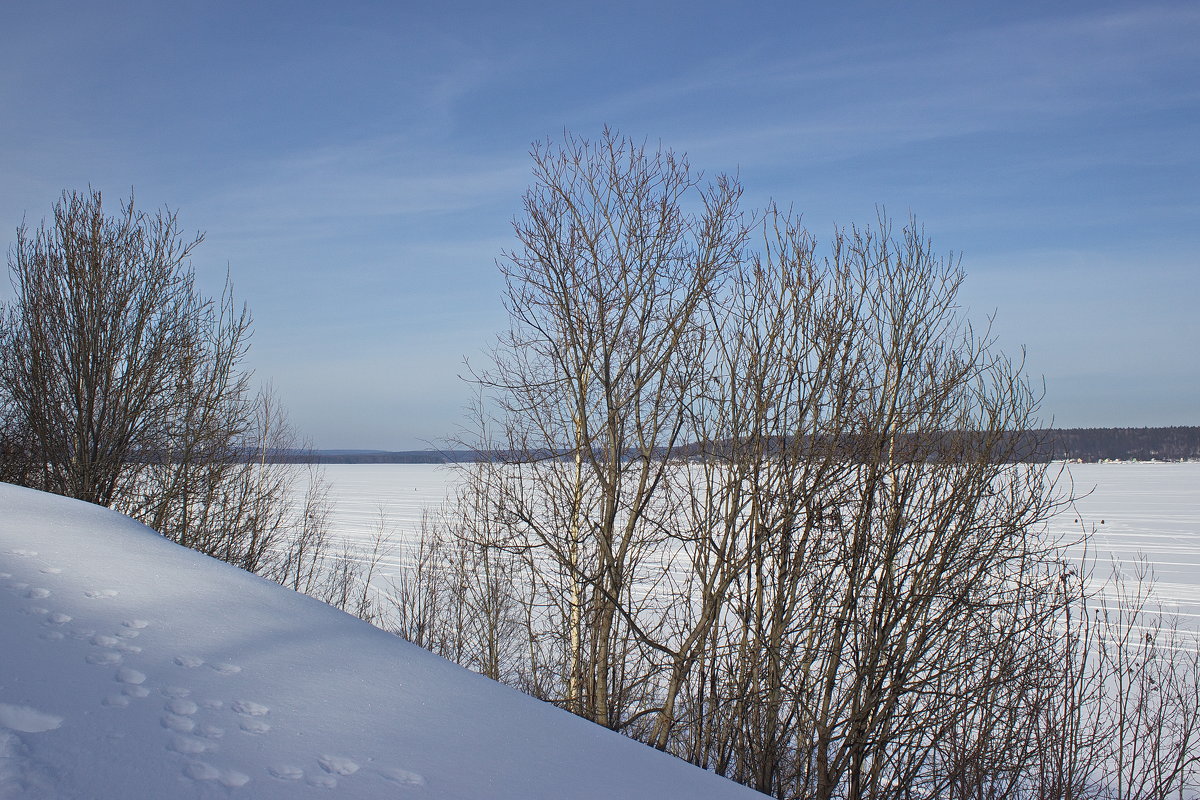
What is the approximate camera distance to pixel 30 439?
41.5ft

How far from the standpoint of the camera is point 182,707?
7.48 ft

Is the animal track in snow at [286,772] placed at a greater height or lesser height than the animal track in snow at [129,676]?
lesser

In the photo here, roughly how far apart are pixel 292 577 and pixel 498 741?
22.1m

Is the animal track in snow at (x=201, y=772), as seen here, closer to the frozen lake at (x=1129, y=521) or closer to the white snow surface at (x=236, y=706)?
the white snow surface at (x=236, y=706)

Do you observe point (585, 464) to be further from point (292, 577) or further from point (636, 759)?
point (292, 577)

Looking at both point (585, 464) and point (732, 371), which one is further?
point (585, 464)

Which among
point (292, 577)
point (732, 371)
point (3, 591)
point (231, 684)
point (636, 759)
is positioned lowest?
point (292, 577)

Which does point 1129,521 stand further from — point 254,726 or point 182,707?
point 182,707

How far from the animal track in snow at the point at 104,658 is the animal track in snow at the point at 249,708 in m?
0.41

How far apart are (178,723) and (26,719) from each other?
1.17 feet

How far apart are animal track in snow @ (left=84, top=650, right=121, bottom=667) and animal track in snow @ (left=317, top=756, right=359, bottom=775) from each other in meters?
0.79

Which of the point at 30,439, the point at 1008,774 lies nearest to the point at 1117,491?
the point at 1008,774

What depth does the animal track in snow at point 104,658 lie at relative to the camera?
240cm

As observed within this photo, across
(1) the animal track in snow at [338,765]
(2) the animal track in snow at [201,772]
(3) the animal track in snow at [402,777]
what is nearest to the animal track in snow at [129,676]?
(2) the animal track in snow at [201,772]
